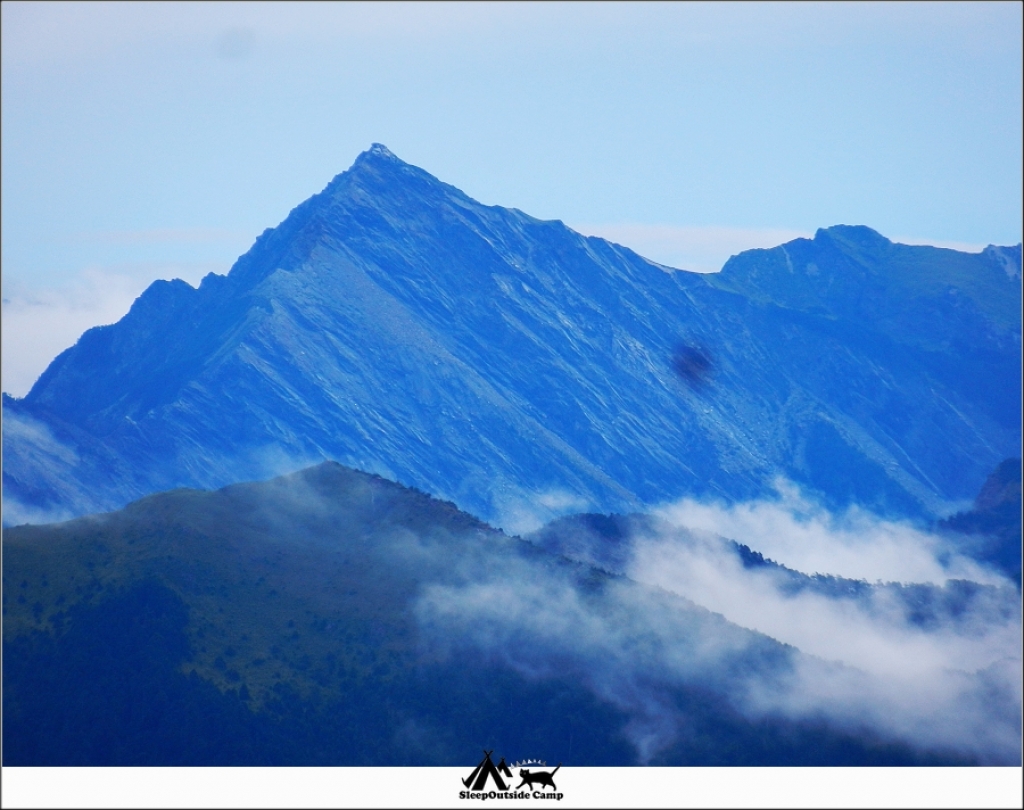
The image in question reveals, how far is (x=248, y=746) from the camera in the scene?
198375 mm

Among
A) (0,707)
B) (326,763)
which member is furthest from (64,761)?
(326,763)

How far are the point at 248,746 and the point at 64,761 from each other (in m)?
20.1

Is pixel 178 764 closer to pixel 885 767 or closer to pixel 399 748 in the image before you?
pixel 399 748

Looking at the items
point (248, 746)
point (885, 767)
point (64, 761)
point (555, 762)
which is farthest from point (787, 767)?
point (64, 761)

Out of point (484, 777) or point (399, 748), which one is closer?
point (484, 777)

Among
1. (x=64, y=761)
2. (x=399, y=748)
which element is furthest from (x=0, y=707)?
(x=399, y=748)

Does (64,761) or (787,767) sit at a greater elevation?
(787,767)

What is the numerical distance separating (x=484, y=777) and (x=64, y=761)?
71.7 meters

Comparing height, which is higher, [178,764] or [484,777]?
[178,764]

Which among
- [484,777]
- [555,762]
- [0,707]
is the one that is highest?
[555,762]

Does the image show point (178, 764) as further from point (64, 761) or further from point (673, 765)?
point (673, 765)

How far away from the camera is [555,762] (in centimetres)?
19850

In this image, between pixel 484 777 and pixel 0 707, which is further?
pixel 0 707

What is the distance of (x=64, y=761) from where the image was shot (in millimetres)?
199250
